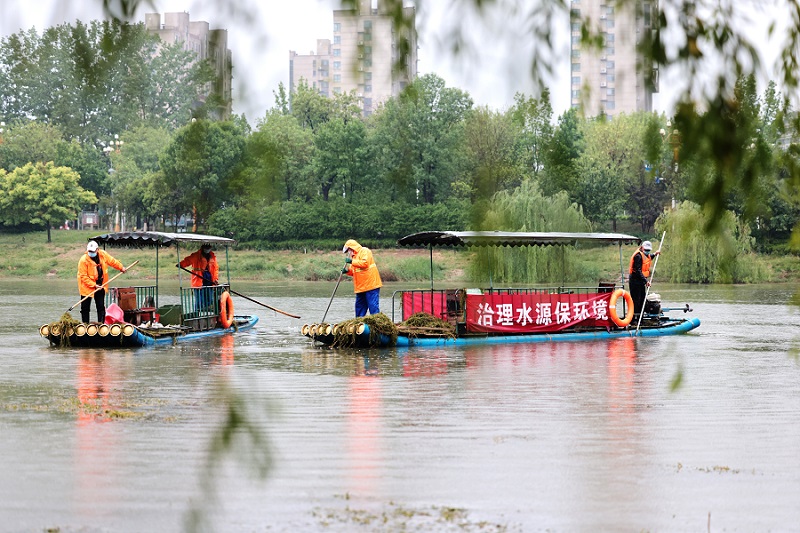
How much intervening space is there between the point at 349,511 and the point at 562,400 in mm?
6973

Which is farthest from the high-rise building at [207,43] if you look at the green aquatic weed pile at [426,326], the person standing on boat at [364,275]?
the green aquatic weed pile at [426,326]

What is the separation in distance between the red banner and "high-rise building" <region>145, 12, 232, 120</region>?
17.8 m

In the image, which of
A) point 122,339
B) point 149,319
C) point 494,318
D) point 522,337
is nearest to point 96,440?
point 122,339

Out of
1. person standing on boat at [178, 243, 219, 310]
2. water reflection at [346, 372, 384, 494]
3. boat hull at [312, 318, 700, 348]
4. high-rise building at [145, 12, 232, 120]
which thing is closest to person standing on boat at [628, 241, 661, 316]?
boat hull at [312, 318, 700, 348]

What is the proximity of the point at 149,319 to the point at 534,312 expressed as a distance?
7.56 metres

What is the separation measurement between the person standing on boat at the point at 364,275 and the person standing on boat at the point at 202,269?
345 centimetres

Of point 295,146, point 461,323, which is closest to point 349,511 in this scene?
point 295,146

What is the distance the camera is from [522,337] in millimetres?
23359

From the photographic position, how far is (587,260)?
42.7 metres

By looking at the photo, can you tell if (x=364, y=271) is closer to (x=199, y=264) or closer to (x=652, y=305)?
(x=199, y=264)

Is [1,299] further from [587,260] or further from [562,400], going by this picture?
[562,400]

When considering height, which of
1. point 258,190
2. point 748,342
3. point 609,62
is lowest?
point 748,342

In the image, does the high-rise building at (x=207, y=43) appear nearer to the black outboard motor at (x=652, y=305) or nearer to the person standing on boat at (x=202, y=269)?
the person standing on boat at (x=202, y=269)

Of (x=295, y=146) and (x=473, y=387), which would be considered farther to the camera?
(x=473, y=387)
